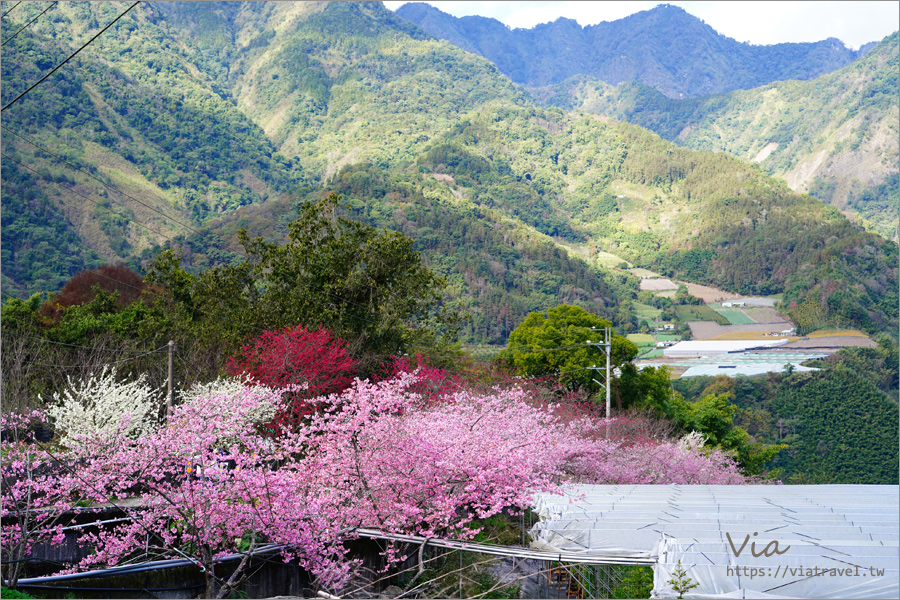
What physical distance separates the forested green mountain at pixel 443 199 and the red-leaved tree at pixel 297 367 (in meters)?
76.2

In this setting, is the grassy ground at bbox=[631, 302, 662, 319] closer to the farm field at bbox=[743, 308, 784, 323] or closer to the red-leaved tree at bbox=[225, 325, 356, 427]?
the farm field at bbox=[743, 308, 784, 323]

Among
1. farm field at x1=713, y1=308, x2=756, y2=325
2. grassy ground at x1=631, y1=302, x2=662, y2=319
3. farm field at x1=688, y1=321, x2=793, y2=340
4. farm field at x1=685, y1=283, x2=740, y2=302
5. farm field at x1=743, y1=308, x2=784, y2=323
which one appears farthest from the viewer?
farm field at x1=685, y1=283, x2=740, y2=302

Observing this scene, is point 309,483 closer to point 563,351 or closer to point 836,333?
point 563,351

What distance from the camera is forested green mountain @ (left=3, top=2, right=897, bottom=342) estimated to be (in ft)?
392

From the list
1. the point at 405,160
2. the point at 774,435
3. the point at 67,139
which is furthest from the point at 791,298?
the point at 67,139

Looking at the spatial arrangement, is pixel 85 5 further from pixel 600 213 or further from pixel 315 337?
pixel 315 337

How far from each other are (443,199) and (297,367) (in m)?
126

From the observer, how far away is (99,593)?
1186cm

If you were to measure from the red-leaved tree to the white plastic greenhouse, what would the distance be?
788 cm

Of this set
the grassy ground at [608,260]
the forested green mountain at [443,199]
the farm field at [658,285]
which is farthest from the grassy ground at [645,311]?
the grassy ground at [608,260]

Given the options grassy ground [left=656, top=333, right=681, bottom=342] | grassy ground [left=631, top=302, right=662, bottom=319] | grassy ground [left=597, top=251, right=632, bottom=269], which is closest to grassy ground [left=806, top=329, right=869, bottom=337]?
grassy ground [left=656, top=333, right=681, bottom=342]

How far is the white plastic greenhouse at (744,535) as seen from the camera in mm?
9500

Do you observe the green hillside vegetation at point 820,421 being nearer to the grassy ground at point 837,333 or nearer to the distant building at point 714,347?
the distant building at point 714,347

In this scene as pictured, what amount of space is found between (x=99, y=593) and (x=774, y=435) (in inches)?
2508
